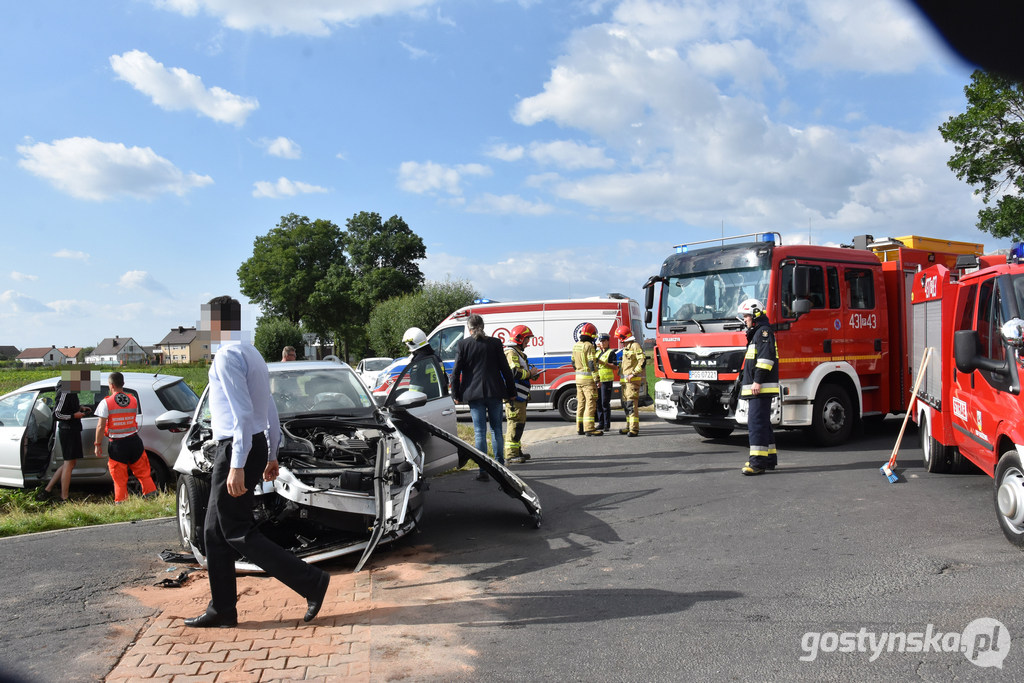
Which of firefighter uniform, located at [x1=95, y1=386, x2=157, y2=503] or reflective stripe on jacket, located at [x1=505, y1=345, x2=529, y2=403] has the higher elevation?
reflective stripe on jacket, located at [x1=505, y1=345, x2=529, y2=403]

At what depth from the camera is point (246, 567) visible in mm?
5602

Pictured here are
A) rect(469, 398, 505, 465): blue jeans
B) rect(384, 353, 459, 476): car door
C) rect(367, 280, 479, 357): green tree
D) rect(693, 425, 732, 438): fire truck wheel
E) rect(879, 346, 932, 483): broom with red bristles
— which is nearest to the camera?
rect(384, 353, 459, 476): car door

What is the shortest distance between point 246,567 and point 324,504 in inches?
32.7

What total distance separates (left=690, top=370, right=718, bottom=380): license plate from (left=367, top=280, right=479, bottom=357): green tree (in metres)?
32.2

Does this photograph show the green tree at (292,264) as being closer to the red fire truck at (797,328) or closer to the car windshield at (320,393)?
the red fire truck at (797,328)

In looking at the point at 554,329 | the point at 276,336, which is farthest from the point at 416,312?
the point at 554,329

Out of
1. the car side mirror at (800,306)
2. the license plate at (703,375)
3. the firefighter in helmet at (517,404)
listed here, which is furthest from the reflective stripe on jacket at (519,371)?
the car side mirror at (800,306)

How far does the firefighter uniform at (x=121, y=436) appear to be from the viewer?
8.78m

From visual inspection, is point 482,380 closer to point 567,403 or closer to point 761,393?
point 761,393

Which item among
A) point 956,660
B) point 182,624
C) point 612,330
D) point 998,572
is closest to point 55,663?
point 182,624

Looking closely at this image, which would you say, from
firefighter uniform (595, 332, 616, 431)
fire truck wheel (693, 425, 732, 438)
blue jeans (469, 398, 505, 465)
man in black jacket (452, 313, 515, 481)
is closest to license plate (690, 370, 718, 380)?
fire truck wheel (693, 425, 732, 438)

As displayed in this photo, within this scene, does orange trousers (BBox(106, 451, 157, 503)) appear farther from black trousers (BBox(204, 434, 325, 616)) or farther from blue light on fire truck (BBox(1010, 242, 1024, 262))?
blue light on fire truck (BBox(1010, 242, 1024, 262))

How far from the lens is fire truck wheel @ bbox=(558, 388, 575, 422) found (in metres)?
17.0

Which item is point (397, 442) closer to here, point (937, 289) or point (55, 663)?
point (55, 663)
